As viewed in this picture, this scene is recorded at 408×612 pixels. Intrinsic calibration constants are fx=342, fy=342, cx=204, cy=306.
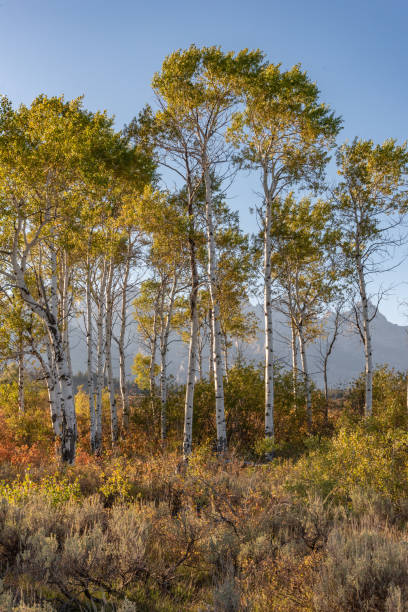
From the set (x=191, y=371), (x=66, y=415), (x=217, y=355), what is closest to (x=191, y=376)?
(x=191, y=371)

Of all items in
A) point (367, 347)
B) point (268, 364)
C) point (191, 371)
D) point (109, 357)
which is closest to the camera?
point (191, 371)

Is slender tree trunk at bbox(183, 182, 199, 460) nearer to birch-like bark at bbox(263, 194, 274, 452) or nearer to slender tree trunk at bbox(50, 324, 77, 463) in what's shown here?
birch-like bark at bbox(263, 194, 274, 452)

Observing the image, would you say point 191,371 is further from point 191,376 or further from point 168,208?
point 168,208

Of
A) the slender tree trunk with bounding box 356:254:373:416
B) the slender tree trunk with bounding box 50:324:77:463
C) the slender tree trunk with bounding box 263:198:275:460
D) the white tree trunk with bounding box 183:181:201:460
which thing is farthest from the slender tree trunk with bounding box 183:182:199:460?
the slender tree trunk with bounding box 356:254:373:416

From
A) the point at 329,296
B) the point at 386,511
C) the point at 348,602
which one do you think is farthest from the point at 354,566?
the point at 329,296

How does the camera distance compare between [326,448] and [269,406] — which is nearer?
[326,448]

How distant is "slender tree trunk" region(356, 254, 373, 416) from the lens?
14781mm

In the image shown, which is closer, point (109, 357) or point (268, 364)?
point (268, 364)

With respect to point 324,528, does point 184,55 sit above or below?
above

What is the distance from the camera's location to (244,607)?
3357mm

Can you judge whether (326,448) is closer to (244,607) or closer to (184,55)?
(244,607)

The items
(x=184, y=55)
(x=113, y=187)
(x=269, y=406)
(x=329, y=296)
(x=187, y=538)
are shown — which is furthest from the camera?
(x=329, y=296)

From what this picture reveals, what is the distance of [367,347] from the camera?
14922 mm

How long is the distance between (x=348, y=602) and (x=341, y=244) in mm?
15637
